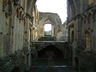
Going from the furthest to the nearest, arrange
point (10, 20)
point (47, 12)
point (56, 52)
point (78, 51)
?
point (47, 12) → point (56, 52) → point (78, 51) → point (10, 20)

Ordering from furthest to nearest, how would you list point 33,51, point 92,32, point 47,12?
1. point 47,12
2. point 33,51
3. point 92,32

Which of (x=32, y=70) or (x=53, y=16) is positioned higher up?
(x=53, y=16)

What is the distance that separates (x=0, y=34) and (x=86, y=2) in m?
9.04

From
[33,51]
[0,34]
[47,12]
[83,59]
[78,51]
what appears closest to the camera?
[0,34]

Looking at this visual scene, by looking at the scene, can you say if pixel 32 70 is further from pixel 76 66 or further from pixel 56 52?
pixel 56 52

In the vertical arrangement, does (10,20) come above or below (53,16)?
below

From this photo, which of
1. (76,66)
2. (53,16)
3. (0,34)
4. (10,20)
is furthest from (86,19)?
(53,16)

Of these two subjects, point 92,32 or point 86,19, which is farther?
point 86,19

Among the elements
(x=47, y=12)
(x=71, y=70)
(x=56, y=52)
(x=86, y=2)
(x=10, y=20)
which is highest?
(x=47, y=12)

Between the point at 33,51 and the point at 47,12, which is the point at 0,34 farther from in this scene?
the point at 47,12

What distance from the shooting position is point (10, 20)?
25.8 feet

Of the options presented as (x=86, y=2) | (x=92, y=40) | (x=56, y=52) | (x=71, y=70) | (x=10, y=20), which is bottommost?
(x=71, y=70)

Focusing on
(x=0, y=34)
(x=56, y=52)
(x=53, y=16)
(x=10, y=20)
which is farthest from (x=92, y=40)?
(x=53, y=16)

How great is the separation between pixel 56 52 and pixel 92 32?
9.66 m
